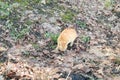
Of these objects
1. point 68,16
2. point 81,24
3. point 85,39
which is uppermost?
point 68,16

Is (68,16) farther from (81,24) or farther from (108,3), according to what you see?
(108,3)

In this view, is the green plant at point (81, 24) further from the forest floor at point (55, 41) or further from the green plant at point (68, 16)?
the green plant at point (68, 16)

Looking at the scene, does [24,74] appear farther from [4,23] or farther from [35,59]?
[4,23]

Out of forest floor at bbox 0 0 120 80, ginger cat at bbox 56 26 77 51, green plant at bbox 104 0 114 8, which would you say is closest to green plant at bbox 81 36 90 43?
forest floor at bbox 0 0 120 80

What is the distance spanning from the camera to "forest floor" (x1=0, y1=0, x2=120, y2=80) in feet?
17.0

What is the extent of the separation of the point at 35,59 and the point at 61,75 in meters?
0.71

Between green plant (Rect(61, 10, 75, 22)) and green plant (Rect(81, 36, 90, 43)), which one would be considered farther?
green plant (Rect(61, 10, 75, 22))

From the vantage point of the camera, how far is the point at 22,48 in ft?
19.0

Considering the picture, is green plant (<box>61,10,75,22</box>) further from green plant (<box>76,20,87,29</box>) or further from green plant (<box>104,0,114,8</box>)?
green plant (<box>104,0,114,8</box>)

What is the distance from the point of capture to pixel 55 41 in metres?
6.27

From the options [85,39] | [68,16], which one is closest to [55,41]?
[85,39]

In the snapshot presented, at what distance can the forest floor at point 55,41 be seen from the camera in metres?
5.17

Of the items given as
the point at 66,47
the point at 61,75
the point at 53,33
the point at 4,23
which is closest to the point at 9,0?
the point at 4,23

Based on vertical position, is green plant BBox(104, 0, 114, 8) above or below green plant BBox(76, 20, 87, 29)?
above
